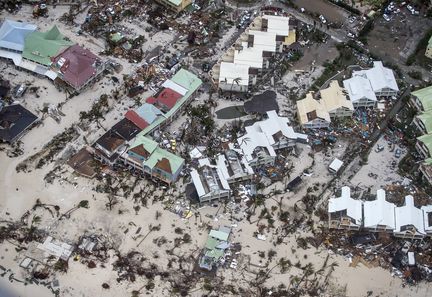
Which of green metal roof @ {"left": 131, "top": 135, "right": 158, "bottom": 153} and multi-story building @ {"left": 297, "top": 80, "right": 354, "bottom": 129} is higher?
multi-story building @ {"left": 297, "top": 80, "right": 354, "bottom": 129}

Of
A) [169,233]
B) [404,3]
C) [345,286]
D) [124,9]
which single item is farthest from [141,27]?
[345,286]

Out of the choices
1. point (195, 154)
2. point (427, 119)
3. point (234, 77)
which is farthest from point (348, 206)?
point (234, 77)

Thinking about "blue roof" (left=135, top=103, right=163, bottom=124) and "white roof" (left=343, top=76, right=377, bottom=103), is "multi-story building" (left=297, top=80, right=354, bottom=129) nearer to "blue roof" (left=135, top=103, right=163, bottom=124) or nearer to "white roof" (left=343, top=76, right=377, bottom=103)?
"white roof" (left=343, top=76, right=377, bottom=103)

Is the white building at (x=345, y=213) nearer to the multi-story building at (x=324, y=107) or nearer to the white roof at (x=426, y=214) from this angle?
the white roof at (x=426, y=214)

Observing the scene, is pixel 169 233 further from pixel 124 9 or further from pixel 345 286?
pixel 124 9

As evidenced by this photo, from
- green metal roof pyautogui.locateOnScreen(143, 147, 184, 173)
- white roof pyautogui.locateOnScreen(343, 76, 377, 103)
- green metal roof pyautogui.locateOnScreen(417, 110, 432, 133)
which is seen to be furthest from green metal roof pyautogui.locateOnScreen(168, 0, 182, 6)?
green metal roof pyautogui.locateOnScreen(417, 110, 432, 133)

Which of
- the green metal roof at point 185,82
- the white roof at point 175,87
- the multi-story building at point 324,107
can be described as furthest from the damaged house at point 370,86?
the white roof at point 175,87

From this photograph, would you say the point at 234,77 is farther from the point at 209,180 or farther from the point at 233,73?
the point at 209,180

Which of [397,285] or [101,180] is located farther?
[101,180]
